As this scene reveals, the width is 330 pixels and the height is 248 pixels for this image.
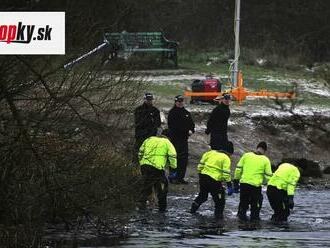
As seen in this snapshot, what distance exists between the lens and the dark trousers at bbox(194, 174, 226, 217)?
16891 mm

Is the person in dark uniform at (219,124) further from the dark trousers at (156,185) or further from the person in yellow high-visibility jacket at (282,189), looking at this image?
the dark trousers at (156,185)

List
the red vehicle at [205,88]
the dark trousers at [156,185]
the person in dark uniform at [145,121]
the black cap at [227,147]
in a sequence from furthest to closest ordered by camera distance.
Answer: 1. the red vehicle at [205,88]
2. the black cap at [227,147]
3. the dark trousers at [156,185]
4. the person in dark uniform at [145,121]

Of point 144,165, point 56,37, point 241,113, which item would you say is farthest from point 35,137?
point 241,113

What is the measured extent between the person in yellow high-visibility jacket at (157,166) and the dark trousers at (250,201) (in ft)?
5.01

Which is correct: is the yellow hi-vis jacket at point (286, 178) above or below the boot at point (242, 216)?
above

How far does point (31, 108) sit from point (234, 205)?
26.4ft

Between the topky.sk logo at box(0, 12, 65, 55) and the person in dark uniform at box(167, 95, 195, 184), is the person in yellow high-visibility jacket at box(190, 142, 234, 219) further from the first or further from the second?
the topky.sk logo at box(0, 12, 65, 55)

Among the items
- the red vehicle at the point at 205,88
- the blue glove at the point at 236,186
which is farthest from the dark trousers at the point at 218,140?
the red vehicle at the point at 205,88

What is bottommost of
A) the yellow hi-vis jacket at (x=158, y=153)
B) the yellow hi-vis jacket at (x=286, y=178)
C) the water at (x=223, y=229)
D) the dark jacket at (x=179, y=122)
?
the water at (x=223, y=229)

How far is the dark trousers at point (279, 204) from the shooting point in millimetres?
17172

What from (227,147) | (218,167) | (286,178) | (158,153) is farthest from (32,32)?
(227,147)

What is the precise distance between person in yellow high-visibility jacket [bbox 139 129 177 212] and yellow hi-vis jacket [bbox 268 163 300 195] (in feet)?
6.91

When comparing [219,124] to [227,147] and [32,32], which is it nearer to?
[227,147]

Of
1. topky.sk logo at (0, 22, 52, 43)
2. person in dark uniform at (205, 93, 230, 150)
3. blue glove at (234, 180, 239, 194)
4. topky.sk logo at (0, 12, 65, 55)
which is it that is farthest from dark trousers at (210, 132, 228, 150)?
topky.sk logo at (0, 22, 52, 43)
